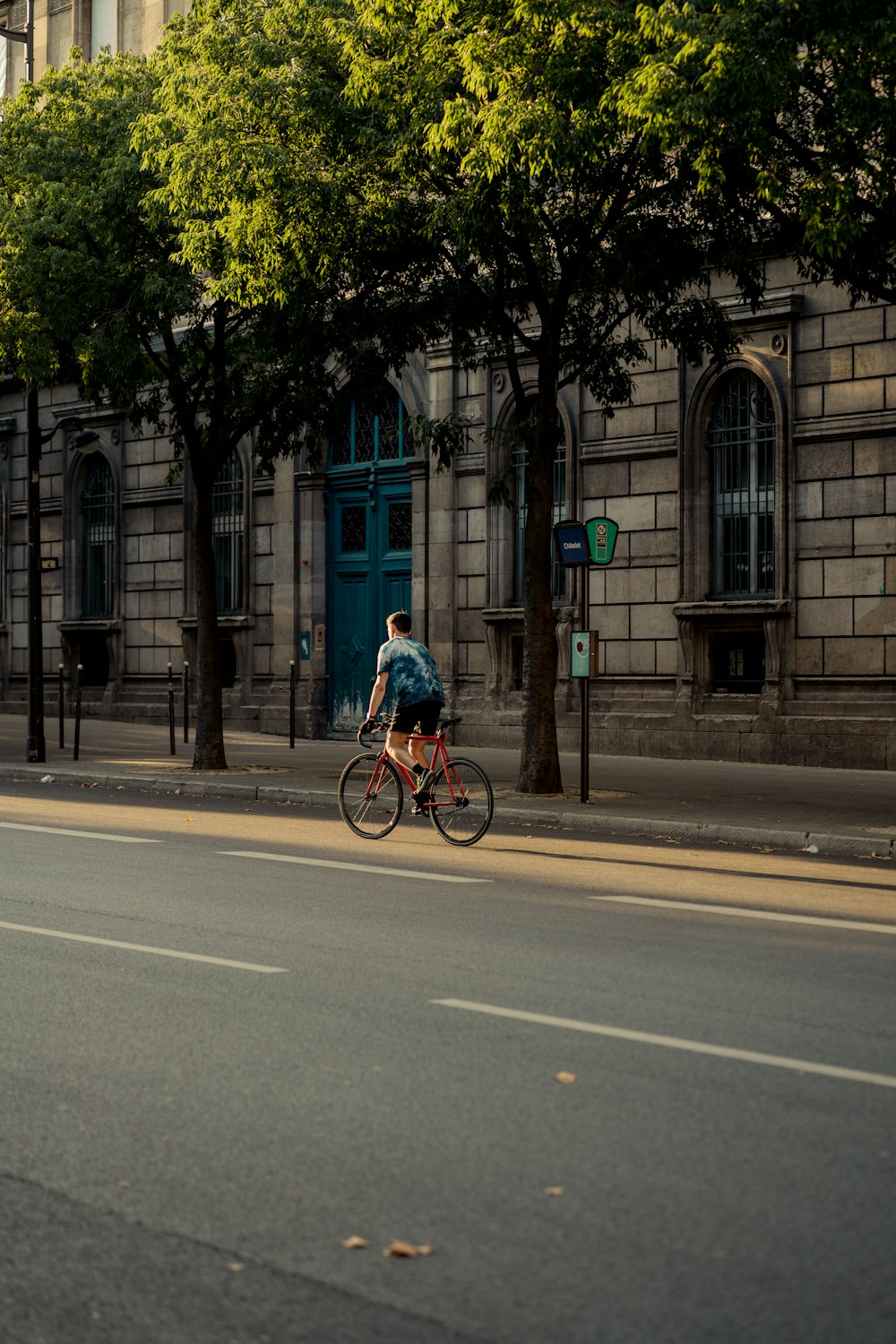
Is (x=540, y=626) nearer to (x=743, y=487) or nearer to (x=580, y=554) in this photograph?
(x=580, y=554)

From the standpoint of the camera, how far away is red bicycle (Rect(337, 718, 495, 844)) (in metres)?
13.7

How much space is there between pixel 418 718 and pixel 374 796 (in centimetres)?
72

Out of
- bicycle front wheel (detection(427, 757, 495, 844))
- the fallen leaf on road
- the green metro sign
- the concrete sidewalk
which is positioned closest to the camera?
the fallen leaf on road

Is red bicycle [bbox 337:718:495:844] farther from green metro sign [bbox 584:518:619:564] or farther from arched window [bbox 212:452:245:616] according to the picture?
arched window [bbox 212:452:245:616]

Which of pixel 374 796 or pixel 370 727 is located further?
pixel 374 796

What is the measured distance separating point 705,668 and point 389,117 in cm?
976

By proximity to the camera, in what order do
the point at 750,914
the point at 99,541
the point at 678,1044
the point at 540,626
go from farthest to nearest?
the point at 99,541, the point at 540,626, the point at 750,914, the point at 678,1044

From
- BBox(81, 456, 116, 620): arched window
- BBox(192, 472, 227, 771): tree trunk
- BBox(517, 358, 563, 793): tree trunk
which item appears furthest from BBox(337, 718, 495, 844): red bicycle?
BBox(81, 456, 116, 620): arched window

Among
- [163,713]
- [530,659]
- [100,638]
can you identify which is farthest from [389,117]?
[100,638]

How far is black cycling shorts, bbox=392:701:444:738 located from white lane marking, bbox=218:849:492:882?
1.76m

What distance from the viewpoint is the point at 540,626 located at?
17.7 metres

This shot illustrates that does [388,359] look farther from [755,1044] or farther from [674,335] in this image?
[755,1044]

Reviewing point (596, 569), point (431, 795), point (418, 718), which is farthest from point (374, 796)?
point (596, 569)

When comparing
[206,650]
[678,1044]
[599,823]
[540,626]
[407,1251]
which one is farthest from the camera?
[206,650]
